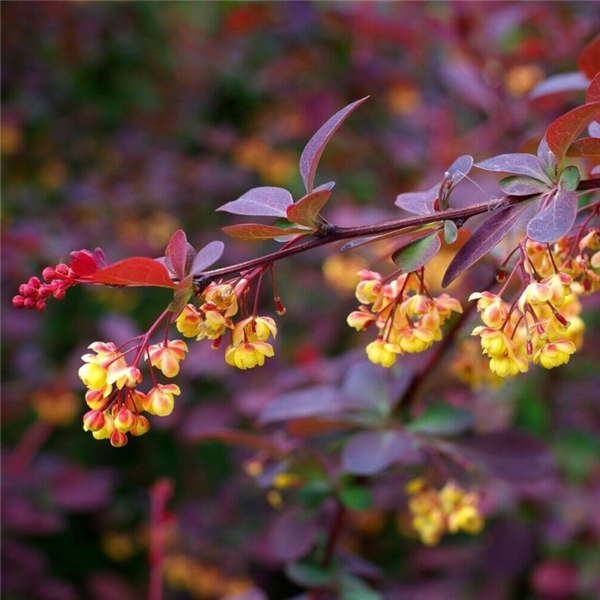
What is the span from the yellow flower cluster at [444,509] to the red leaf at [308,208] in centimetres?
55

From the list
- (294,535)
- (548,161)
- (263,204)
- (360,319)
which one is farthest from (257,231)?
(294,535)

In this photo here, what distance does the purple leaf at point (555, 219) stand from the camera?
1.80 ft

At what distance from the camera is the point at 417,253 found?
622 mm

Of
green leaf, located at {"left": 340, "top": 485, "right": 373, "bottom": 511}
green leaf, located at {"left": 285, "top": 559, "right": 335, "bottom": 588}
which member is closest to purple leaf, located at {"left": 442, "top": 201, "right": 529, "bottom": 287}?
green leaf, located at {"left": 340, "top": 485, "right": 373, "bottom": 511}

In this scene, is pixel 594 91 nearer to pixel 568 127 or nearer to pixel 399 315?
pixel 568 127

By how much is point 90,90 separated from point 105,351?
8.07 feet

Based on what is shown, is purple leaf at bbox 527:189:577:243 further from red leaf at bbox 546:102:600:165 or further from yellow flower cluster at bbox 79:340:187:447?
yellow flower cluster at bbox 79:340:187:447

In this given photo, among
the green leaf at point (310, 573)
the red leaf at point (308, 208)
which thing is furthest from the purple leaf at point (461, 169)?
the green leaf at point (310, 573)

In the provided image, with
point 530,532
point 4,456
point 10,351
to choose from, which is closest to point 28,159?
point 10,351

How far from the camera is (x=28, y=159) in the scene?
272 cm

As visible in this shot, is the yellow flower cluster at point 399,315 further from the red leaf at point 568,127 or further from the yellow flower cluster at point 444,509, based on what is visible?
the yellow flower cluster at point 444,509

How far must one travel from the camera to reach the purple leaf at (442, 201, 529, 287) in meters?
0.59

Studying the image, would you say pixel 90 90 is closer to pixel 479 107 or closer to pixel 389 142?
pixel 389 142

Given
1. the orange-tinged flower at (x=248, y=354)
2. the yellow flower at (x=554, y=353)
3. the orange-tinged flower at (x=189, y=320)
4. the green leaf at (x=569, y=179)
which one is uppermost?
the green leaf at (x=569, y=179)
